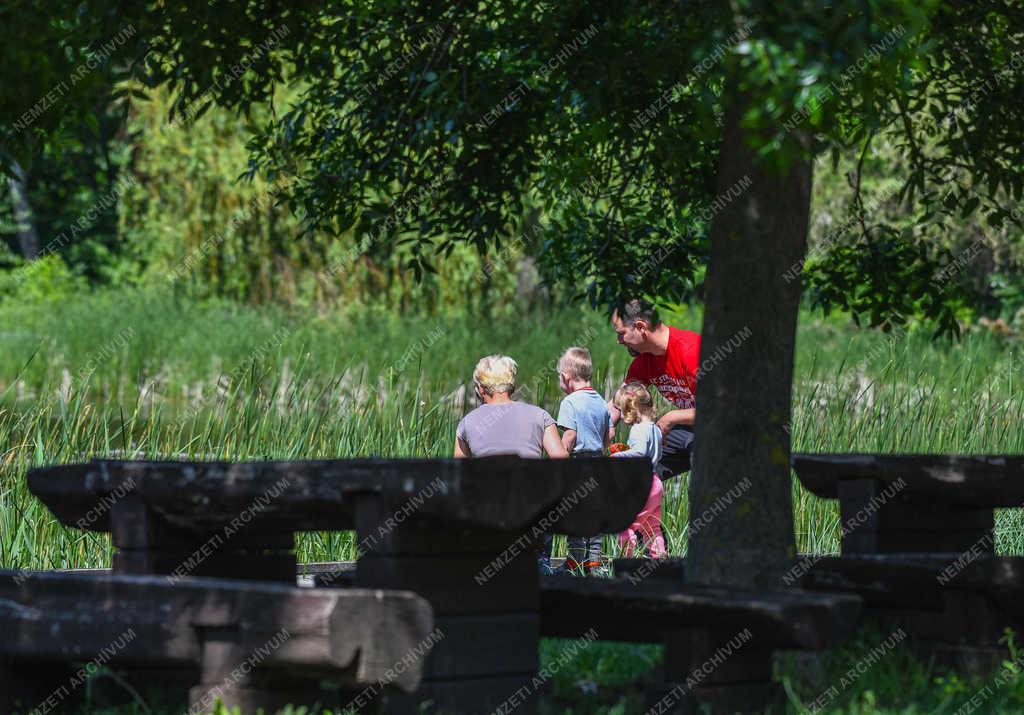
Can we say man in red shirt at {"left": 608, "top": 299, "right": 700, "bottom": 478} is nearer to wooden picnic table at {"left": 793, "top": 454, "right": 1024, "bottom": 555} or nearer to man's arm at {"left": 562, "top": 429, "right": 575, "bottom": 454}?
man's arm at {"left": 562, "top": 429, "right": 575, "bottom": 454}

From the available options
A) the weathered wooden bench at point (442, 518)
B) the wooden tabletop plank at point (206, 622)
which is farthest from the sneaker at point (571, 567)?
the wooden tabletop plank at point (206, 622)

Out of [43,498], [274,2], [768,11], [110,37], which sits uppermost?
[274,2]

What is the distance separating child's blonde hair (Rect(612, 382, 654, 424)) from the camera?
9.24 metres

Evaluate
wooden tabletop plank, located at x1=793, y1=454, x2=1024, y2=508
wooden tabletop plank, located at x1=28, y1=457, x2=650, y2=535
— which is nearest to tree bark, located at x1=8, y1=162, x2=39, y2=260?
wooden tabletop plank, located at x1=793, y1=454, x2=1024, y2=508

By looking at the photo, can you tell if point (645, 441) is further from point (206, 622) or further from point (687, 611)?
point (206, 622)

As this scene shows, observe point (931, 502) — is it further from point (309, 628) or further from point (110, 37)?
point (110, 37)

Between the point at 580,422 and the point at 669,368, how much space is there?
0.60m

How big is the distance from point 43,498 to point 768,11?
3179 millimetres

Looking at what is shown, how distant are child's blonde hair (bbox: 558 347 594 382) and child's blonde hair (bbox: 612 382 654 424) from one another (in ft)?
0.89

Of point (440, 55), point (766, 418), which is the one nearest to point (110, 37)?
point (440, 55)

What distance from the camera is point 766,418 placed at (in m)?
5.53

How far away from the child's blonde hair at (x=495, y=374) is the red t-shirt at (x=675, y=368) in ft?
3.63

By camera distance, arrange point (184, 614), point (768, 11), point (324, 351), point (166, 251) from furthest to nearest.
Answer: point (166, 251) < point (324, 351) < point (184, 614) < point (768, 11)

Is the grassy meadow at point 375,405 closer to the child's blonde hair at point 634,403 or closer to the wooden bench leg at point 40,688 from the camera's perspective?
the child's blonde hair at point 634,403
